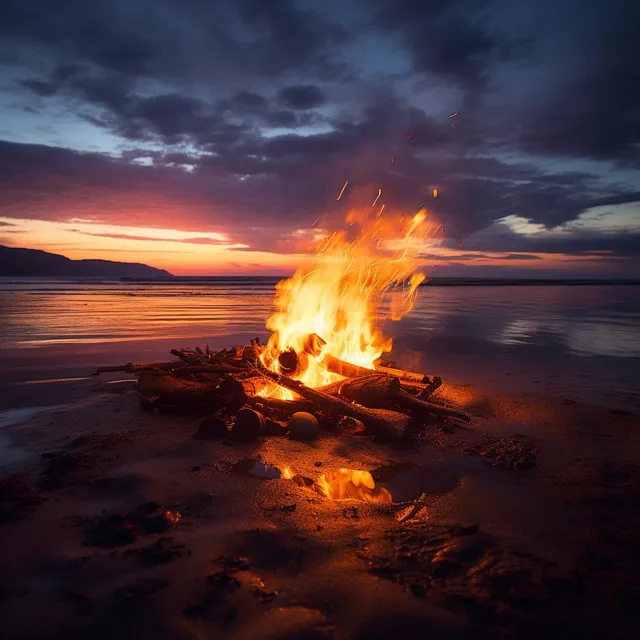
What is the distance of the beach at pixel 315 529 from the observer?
9.98 ft

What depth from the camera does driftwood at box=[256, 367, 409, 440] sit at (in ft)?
22.7

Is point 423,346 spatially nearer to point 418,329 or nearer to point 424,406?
point 418,329

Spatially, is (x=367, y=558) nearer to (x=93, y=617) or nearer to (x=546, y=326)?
(x=93, y=617)

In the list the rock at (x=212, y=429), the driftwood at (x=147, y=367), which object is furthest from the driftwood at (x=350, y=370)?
the driftwood at (x=147, y=367)

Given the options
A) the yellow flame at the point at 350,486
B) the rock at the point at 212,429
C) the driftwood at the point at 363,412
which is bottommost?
the yellow flame at the point at 350,486

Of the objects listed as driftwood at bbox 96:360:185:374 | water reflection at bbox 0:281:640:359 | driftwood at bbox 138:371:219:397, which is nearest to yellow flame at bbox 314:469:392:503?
driftwood at bbox 138:371:219:397

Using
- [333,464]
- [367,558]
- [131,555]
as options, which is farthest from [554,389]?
[131,555]

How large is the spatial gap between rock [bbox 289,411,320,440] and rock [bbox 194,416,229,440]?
3.49ft

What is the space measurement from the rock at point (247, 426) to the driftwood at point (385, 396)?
210 cm

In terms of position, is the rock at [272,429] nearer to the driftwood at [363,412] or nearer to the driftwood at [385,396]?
Answer: the driftwood at [363,412]

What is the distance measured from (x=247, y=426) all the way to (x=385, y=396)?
262 centimetres

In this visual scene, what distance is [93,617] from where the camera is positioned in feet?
9.75

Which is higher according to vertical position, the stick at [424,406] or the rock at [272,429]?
the stick at [424,406]

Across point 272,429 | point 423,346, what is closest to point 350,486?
point 272,429
